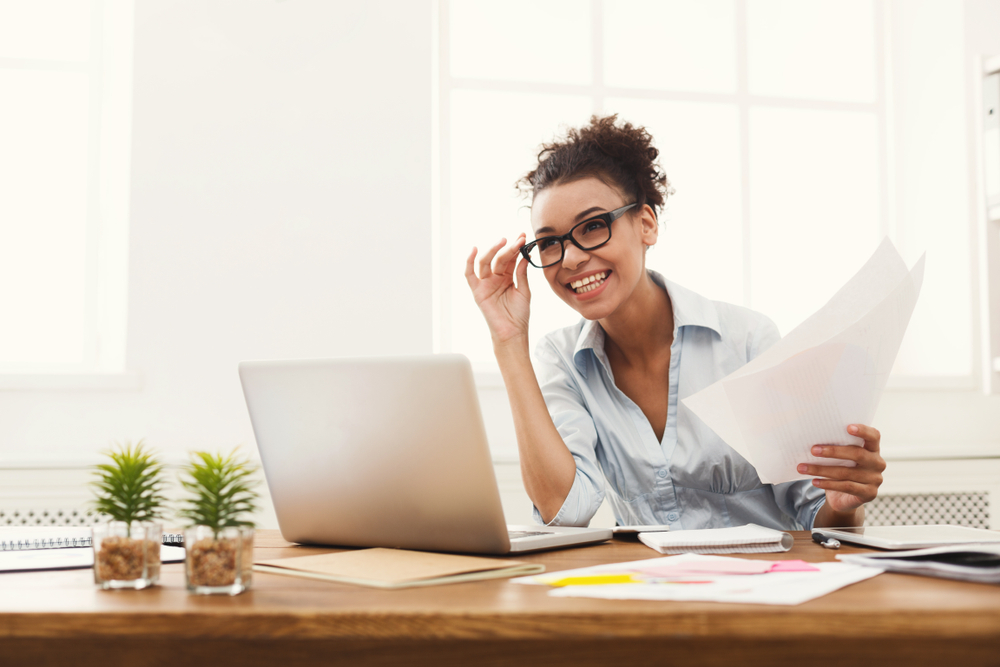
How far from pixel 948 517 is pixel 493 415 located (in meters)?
1.50

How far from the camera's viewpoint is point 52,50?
2436 mm

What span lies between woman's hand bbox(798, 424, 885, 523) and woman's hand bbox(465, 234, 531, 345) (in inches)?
24.6

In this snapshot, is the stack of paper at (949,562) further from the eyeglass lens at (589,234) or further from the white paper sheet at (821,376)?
the eyeglass lens at (589,234)

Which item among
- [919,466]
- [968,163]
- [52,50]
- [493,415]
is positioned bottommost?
[919,466]

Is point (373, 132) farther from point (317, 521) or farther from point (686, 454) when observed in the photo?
point (317, 521)

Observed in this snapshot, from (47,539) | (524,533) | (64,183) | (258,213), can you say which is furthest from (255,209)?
(524,533)

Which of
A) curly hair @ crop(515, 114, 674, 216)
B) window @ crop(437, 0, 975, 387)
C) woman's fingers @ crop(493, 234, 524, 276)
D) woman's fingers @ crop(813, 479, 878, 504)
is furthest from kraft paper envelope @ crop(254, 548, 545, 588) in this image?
window @ crop(437, 0, 975, 387)

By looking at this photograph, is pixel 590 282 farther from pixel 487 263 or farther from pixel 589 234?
pixel 487 263

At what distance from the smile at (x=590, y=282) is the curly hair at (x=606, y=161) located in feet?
0.61

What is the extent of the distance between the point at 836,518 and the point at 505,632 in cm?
79

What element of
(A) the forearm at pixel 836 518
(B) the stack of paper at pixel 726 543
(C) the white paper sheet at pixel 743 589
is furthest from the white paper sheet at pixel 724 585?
(A) the forearm at pixel 836 518

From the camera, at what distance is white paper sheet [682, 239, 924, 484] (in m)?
0.83

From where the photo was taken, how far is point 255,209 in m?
2.24

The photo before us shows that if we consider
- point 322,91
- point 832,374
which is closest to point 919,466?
point 832,374
